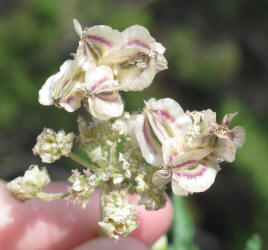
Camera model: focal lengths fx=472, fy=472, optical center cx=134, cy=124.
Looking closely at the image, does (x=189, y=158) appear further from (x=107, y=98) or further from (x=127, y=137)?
(x=107, y=98)

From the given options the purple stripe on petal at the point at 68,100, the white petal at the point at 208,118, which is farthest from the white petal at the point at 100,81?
the white petal at the point at 208,118

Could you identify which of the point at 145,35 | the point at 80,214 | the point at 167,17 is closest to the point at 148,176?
the point at 145,35

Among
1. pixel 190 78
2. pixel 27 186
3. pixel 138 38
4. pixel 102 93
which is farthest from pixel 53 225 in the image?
pixel 190 78

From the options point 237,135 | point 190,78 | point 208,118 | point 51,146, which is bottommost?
point 237,135

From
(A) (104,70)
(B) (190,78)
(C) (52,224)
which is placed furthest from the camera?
(B) (190,78)

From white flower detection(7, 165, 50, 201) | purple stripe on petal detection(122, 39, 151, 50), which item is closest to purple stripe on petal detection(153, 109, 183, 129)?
purple stripe on petal detection(122, 39, 151, 50)

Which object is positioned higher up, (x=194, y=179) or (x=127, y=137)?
(x=127, y=137)

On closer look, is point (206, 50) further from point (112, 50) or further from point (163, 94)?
point (112, 50)

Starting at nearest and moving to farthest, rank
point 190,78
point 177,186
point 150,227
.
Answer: point 177,186, point 150,227, point 190,78
